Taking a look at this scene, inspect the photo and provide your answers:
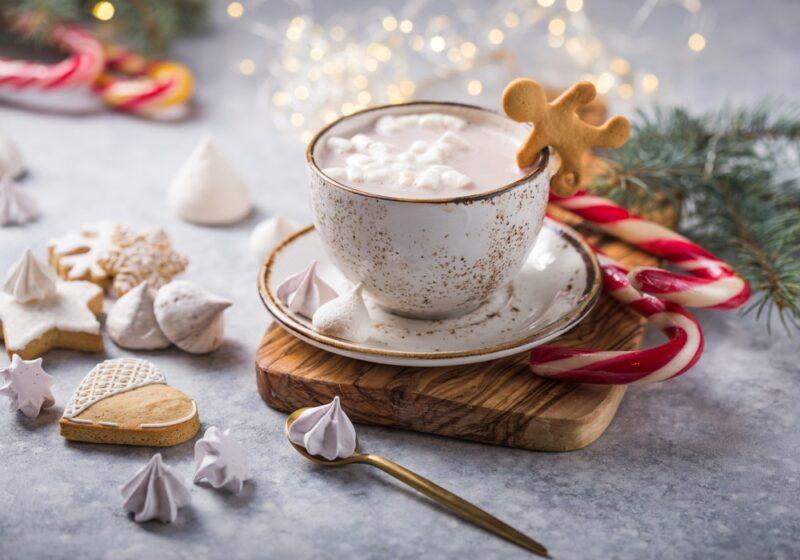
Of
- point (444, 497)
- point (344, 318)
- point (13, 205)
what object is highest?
point (344, 318)

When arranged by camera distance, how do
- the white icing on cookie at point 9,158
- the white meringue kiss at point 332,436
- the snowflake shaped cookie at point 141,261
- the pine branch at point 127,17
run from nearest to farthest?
the white meringue kiss at point 332,436
the snowflake shaped cookie at point 141,261
the white icing on cookie at point 9,158
the pine branch at point 127,17

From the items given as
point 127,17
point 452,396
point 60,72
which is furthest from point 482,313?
point 127,17

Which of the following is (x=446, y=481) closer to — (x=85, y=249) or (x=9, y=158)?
(x=85, y=249)

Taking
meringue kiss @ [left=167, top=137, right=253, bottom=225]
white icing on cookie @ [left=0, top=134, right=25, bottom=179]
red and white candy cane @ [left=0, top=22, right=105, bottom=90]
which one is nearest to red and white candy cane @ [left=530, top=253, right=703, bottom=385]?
meringue kiss @ [left=167, top=137, right=253, bottom=225]

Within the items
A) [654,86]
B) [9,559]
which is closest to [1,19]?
[654,86]

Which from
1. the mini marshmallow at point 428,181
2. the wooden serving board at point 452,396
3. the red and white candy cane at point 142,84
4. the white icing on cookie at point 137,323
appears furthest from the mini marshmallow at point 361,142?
the red and white candy cane at point 142,84

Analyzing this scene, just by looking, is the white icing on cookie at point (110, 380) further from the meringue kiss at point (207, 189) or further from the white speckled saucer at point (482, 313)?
the meringue kiss at point (207, 189)
